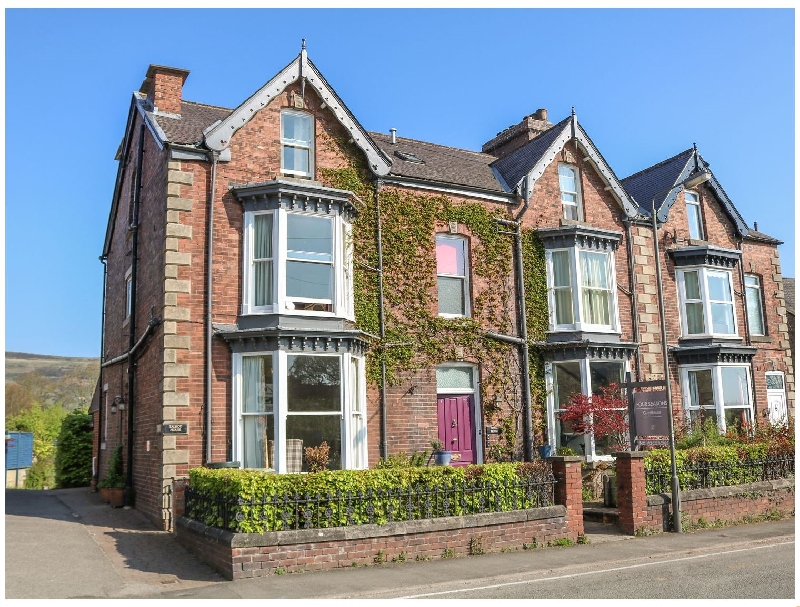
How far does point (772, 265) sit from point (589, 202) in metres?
8.89

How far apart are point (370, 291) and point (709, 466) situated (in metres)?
8.80

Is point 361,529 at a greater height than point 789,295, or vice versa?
point 789,295

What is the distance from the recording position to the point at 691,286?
23562 mm

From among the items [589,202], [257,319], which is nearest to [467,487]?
[257,319]

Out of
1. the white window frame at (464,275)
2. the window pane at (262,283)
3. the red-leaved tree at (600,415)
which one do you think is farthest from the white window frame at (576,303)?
the window pane at (262,283)

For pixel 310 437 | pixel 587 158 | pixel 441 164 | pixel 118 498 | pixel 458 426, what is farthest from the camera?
pixel 587 158

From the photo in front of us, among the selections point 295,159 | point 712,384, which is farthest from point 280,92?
point 712,384

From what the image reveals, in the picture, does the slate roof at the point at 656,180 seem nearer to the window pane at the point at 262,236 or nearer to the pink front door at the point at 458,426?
the pink front door at the point at 458,426

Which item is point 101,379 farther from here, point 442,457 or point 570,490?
point 570,490

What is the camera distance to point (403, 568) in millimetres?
11773

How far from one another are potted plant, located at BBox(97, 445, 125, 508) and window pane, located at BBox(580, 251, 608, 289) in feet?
43.3

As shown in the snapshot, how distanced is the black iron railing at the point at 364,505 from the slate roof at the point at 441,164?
29.1 ft

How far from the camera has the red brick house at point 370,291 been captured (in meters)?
16.0
